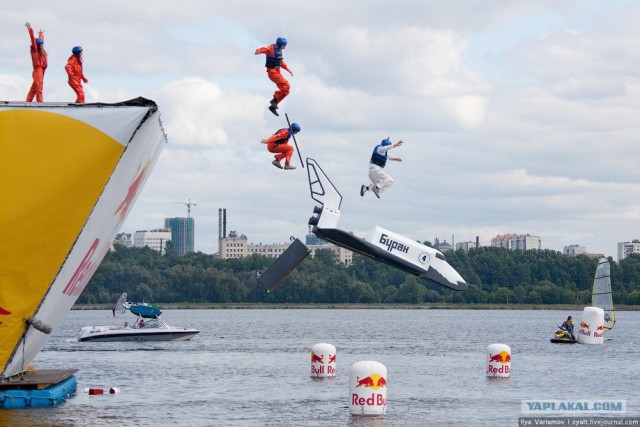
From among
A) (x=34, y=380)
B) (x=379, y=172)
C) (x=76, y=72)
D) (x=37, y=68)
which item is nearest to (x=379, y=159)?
(x=379, y=172)

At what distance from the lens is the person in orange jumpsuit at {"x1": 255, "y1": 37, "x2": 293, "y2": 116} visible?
1070 inches

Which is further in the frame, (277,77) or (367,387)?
(367,387)

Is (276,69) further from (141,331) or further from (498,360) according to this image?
(141,331)

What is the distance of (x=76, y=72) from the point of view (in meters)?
33.8

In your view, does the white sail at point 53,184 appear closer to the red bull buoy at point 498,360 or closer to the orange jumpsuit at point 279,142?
the orange jumpsuit at point 279,142

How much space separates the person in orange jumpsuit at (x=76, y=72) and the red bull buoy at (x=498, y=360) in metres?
31.9

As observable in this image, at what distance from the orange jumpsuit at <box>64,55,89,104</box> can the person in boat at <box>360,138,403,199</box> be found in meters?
10.3

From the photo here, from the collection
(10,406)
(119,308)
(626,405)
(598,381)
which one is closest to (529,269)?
(119,308)

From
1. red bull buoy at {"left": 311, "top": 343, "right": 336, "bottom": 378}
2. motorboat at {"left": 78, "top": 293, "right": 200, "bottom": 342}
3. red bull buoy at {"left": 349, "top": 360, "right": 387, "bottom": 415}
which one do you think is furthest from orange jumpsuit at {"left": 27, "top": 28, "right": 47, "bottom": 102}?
motorboat at {"left": 78, "top": 293, "right": 200, "bottom": 342}

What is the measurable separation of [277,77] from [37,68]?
10522 millimetres

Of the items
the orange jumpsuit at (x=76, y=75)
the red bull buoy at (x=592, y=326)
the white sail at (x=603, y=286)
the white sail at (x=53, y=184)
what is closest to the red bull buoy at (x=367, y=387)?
the white sail at (x=53, y=184)

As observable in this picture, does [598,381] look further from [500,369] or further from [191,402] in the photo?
[191,402]

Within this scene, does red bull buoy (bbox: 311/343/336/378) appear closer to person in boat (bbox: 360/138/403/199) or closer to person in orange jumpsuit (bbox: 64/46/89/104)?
person in orange jumpsuit (bbox: 64/46/89/104)

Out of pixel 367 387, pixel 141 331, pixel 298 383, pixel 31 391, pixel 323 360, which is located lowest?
pixel 298 383
